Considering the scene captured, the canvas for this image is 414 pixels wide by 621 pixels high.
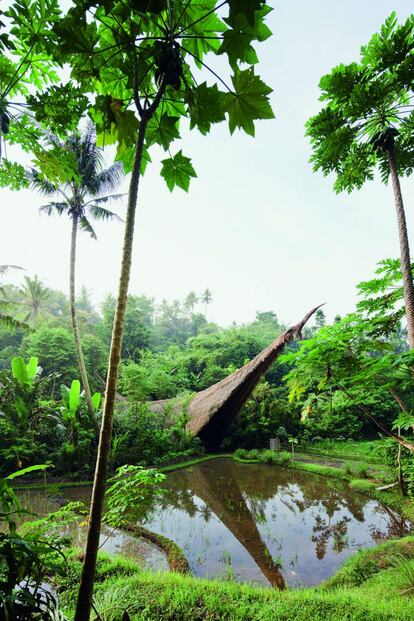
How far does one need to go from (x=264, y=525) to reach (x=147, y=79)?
5229 millimetres

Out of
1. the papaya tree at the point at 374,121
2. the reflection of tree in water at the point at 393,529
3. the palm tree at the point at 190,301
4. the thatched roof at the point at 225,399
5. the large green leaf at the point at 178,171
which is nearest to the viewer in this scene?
the large green leaf at the point at 178,171

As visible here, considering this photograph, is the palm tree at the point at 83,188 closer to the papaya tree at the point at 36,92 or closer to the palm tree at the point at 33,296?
the papaya tree at the point at 36,92

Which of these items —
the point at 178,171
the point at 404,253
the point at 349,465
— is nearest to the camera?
the point at 178,171

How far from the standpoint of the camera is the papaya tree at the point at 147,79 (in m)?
1.10

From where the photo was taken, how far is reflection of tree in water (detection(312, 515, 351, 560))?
150 inches

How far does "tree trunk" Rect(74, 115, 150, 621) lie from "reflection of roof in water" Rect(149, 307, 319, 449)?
5964 millimetres

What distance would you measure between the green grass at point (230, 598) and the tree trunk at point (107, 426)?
103cm

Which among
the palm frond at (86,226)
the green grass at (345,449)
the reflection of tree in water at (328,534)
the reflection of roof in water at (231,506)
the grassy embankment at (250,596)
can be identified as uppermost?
the palm frond at (86,226)

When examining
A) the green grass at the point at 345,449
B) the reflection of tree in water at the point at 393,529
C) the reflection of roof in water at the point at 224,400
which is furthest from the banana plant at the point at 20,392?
the green grass at the point at 345,449

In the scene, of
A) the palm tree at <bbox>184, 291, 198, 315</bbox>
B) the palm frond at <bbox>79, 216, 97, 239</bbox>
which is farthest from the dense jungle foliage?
the palm tree at <bbox>184, 291, 198, 315</bbox>

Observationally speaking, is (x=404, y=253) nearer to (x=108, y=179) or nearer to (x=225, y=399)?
(x=225, y=399)

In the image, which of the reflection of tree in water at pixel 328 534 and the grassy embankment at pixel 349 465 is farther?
the grassy embankment at pixel 349 465

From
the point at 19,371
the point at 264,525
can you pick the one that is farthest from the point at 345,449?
the point at 19,371

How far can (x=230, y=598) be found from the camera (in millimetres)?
2445
